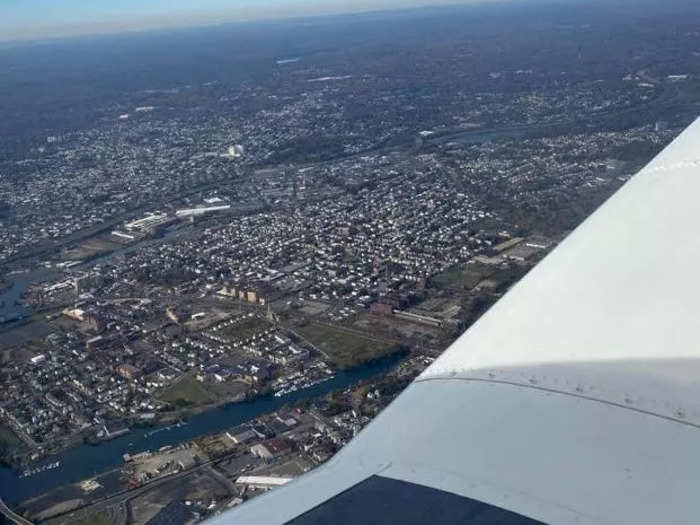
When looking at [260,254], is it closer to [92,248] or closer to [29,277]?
[92,248]

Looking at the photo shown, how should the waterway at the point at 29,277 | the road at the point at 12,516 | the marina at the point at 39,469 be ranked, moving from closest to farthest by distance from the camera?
1. the road at the point at 12,516
2. the marina at the point at 39,469
3. the waterway at the point at 29,277

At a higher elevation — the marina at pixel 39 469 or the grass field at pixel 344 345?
the grass field at pixel 344 345

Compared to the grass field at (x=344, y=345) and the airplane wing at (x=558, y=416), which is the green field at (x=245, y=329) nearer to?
the grass field at (x=344, y=345)

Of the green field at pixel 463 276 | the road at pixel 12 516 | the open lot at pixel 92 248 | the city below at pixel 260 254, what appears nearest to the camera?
the road at pixel 12 516


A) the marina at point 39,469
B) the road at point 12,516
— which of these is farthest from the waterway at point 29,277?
the road at point 12,516

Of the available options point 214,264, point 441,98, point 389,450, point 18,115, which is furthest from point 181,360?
point 18,115

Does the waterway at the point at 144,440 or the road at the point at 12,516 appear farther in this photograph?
the waterway at the point at 144,440

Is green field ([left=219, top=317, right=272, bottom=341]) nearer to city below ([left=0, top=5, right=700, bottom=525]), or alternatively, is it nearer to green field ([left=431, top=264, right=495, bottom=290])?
city below ([left=0, top=5, right=700, bottom=525])
